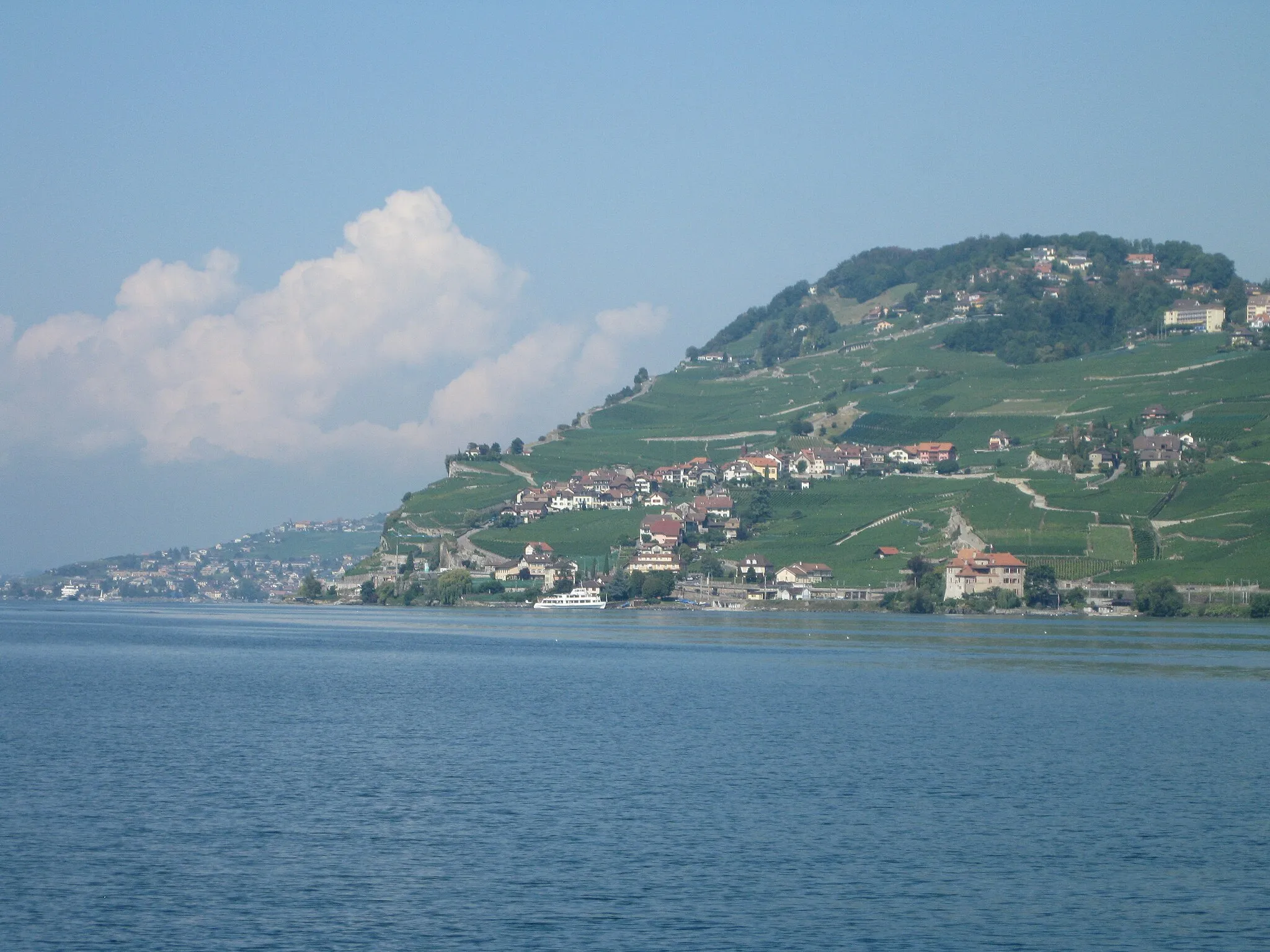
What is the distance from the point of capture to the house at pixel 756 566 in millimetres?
129125

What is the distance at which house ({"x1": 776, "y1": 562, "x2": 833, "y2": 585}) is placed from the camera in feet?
404

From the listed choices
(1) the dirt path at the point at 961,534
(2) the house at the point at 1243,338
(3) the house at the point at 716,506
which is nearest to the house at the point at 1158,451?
(1) the dirt path at the point at 961,534

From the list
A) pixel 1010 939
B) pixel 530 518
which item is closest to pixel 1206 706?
pixel 1010 939

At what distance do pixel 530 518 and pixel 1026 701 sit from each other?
11523 cm

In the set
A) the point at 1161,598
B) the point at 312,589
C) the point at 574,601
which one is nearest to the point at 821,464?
the point at 574,601

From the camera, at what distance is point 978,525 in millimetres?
122312

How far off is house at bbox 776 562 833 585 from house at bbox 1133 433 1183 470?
3032cm

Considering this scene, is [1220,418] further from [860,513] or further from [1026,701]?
[1026,701]

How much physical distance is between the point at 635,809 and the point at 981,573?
291ft

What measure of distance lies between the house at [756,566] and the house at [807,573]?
298cm

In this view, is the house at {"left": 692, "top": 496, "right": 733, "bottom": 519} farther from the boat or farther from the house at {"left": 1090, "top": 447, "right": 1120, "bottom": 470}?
the house at {"left": 1090, "top": 447, "right": 1120, "bottom": 470}

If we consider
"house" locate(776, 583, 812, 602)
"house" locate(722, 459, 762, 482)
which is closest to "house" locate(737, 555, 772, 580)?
"house" locate(776, 583, 812, 602)

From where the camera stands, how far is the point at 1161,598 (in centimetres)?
10356

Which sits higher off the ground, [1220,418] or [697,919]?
[1220,418]
